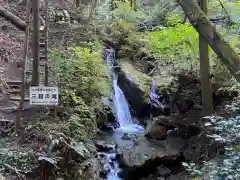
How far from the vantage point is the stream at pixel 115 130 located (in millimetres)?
10241

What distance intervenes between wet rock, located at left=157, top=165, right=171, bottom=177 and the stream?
3.90 ft

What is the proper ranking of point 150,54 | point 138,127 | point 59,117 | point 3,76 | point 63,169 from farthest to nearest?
point 150,54
point 138,127
point 3,76
point 59,117
point 63,169

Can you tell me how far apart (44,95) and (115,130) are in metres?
6.07

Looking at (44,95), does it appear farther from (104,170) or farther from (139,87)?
(139,87)

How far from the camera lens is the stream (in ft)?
33.6

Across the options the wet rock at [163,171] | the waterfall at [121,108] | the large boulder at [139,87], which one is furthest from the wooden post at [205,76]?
the waterfall at [121,108]

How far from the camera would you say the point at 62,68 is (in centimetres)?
949

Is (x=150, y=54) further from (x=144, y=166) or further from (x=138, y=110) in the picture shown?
(x=144, y=166)

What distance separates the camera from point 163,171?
32.8 ft

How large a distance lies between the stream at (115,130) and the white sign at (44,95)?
11.4 feet

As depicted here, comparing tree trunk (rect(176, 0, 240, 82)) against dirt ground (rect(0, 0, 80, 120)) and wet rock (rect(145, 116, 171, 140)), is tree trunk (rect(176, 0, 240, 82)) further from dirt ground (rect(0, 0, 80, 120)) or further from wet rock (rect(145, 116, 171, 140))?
wet rock (rect(145, 116, 171, 140))

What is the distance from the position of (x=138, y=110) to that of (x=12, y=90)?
5.26 m

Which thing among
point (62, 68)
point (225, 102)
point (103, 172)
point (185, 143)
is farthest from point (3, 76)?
point (225, 102)

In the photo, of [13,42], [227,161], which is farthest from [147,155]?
[13,42]
